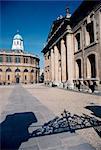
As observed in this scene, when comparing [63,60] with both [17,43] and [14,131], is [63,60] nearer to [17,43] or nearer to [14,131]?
[14,131]

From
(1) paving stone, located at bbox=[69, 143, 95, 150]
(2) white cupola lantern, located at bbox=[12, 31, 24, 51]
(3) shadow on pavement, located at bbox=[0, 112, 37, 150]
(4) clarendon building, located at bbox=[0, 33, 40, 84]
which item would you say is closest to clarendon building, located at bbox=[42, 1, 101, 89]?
(3) shadow on pavement, located at bbox=[0, 112, 37, 150]

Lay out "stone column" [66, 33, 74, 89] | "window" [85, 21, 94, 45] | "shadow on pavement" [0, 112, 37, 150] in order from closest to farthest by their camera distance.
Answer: "shadow on pavement" [0, 112, 37, 150]
"window" [85, 21, 94, 45]
"stone column" [66, 33, 74, 89]

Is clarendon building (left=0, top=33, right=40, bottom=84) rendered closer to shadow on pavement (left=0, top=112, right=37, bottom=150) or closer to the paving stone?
shadow on pavement (left=0, top=112, right=37, bottom=150)

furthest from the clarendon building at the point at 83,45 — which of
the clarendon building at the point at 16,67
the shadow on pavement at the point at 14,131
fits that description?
the clarendon building at the point at 16,67

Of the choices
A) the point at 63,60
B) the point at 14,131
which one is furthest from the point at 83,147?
the point at 63,60

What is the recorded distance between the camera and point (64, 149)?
4082mm

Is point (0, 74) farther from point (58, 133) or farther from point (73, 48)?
point (58, 133)

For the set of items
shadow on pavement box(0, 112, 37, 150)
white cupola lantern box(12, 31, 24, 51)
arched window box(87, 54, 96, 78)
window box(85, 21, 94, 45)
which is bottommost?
shadow on pavement box(0, 112, 37, 150)

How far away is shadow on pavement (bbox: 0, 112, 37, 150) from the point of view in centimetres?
447

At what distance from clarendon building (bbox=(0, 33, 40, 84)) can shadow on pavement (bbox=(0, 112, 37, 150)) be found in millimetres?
59724

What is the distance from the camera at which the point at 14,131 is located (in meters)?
5.53

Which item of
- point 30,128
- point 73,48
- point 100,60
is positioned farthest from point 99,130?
point 73,48

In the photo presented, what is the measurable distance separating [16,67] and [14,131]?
64.4 metres

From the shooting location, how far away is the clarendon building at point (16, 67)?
6644cm
